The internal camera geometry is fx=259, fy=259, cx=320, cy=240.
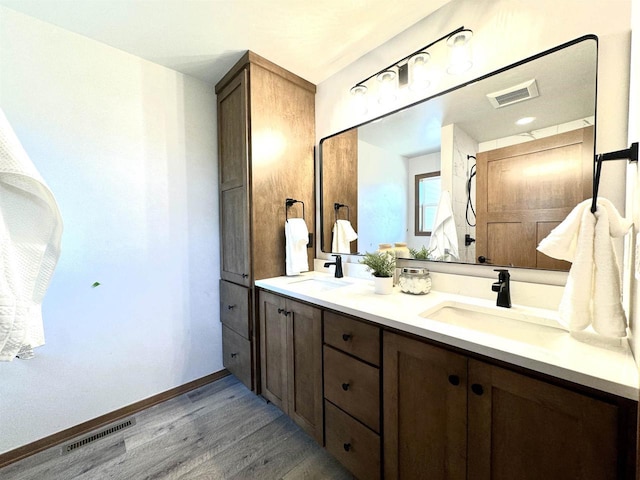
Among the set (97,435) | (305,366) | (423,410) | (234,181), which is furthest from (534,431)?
(97,435)

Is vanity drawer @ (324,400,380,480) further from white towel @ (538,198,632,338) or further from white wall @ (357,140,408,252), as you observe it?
white wall @ (357,140,408,252)

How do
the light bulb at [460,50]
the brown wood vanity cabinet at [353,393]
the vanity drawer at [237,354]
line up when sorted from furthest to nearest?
1. the vanity drawer at [237,354]
2. the light bulb at [460,50]
3. the brown wood vanity cabinet at [353,393]

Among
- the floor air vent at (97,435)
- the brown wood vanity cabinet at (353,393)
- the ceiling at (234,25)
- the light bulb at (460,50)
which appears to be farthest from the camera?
the floor air vent at (97,435)

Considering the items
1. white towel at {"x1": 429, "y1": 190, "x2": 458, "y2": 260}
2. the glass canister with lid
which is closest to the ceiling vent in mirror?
white towel at {"x1": 429, "y1": 190, "x2": 458, "y2": 260}

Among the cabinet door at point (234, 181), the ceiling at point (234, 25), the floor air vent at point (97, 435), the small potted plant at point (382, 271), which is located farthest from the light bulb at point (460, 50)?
the floor air vent at point (97, 435)

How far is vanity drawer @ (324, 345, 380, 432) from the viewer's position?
107 centimetres

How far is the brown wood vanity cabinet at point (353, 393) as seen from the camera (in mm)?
1069

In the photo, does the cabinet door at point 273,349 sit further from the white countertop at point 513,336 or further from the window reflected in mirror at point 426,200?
the window reflected in mirror at point 426,200

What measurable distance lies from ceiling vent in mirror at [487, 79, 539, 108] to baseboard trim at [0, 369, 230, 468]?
8.46ft

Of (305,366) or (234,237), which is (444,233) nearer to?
(305,366)

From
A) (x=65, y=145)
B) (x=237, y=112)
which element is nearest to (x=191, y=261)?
(x=65, y=145)

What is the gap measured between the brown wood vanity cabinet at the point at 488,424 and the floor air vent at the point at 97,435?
1633mm

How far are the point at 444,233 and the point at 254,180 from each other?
1.22 m

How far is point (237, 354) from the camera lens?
1.93m
